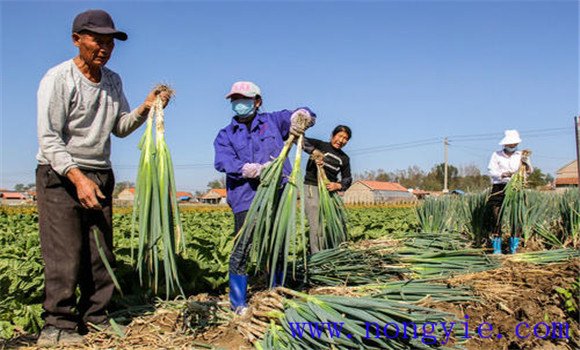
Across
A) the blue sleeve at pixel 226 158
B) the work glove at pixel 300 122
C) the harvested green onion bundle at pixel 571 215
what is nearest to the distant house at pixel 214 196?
the harvested green onion bundle at pixel 571 215

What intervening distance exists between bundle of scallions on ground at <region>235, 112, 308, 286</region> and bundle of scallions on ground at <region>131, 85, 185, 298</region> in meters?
0.55

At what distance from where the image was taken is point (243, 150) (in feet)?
12.4

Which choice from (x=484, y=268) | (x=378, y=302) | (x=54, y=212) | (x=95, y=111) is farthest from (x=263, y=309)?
(x=484, y=268)

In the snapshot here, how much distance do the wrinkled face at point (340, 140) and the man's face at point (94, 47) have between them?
3.06m

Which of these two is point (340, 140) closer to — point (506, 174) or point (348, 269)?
point (348, 269)

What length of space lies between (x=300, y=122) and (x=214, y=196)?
76.4 meters

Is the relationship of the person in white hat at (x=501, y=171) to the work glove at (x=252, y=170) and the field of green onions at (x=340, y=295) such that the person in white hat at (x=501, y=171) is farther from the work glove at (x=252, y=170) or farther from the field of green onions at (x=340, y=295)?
the work glove at (x=252, y=170)

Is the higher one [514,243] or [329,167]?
[329,167]

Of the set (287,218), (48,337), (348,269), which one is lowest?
(48,337)

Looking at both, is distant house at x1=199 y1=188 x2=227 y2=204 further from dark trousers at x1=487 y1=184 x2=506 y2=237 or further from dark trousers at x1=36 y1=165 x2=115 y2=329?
dark trousers at x1=36 y1=165 x2=115 y2=329

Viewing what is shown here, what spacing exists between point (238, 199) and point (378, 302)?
4.51 feet

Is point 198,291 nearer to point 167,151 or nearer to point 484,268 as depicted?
point 167,151

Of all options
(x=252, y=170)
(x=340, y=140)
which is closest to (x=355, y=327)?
(x=252, y=170)

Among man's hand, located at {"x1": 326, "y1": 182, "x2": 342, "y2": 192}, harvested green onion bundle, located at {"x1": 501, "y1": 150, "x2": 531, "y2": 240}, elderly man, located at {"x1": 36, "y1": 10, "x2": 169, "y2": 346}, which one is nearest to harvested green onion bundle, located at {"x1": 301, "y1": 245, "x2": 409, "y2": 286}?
man's hand, located at {"x1": 326, "y1": 182, "x2": 342, "y2": 192}
